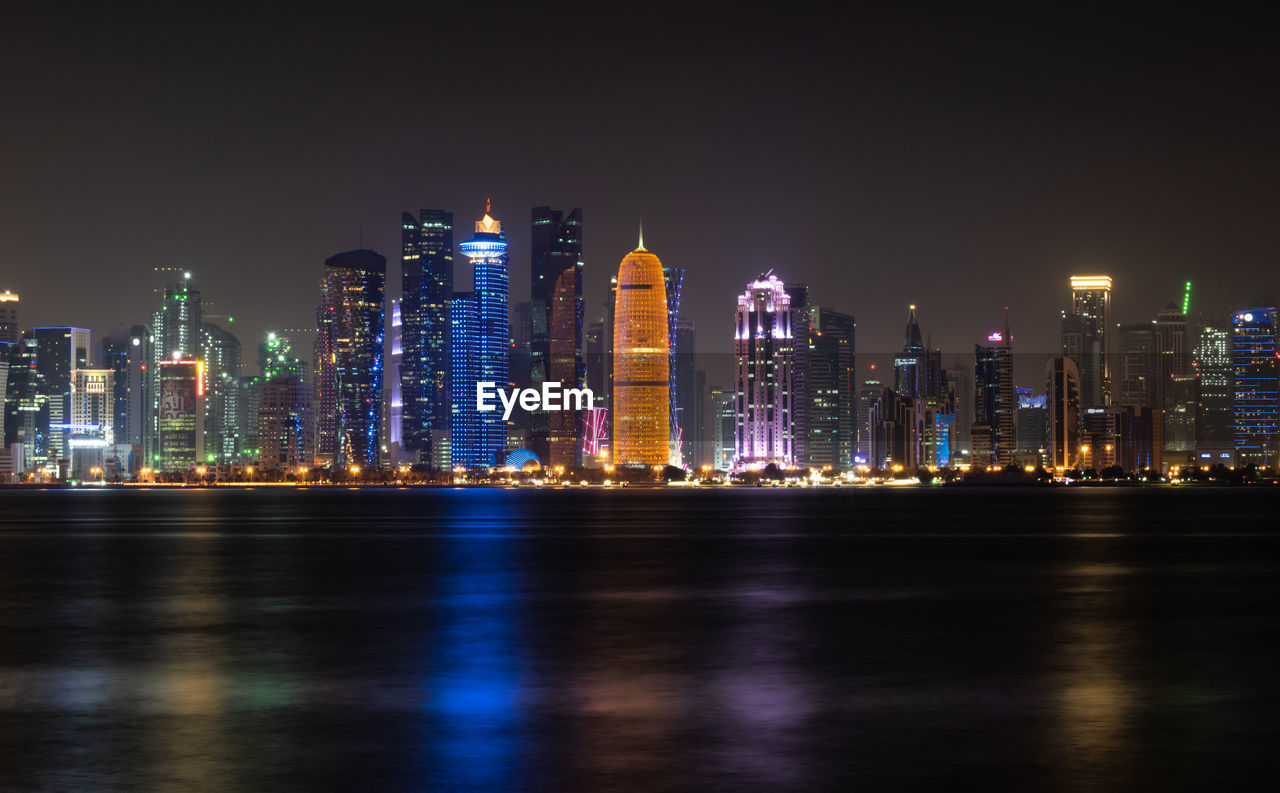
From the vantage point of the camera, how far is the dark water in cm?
1747

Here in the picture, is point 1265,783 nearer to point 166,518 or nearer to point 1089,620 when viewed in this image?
point 1089,620

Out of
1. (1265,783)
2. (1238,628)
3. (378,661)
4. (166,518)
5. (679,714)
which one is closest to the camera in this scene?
(1265,783)

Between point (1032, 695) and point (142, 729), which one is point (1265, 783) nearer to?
point (1032, 695)

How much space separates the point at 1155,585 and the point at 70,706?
134ft

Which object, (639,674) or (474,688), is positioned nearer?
(474,688)

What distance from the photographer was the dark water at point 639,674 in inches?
688

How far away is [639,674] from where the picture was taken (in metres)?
26.4

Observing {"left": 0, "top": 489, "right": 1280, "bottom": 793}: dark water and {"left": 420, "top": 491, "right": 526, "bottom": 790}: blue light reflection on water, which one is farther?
{"left": 0, "top": 489, "right": 1280, "bottom": 793}: dark water

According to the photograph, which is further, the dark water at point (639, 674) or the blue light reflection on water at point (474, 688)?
the dark water at point (639, 674)

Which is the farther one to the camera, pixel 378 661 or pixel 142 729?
pixel 378 661

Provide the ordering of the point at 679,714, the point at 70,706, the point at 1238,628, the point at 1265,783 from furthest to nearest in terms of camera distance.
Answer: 1. the point at 1238,628
2. the point at 70,706
3. the point at 679,714
4. the point at 1265,783

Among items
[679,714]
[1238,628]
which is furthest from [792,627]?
[679,714]

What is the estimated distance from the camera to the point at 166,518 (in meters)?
130

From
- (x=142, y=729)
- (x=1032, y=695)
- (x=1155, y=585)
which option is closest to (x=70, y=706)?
(x=142, y=729)
